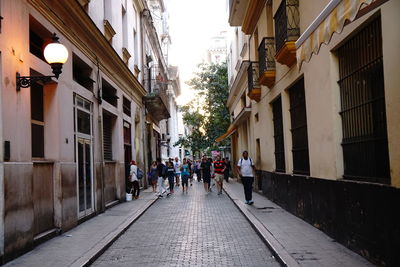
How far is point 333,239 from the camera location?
321 inches

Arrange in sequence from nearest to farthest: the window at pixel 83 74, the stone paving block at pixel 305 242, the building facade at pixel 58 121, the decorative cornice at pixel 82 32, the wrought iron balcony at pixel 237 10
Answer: the stone paving block at pixel 305 242
the building facade at pixel 58 121
the decorative cornice at pixel 82 32
the window at pixel 83 74
the wrought iron balcony at pixel 237 10

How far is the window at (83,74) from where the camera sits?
1258cm

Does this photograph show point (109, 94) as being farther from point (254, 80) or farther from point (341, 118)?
point (341, 118)

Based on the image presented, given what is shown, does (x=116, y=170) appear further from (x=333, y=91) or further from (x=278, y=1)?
(x=333, y=91)

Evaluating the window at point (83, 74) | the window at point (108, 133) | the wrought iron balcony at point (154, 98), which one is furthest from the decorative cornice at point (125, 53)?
the wrought iron balcony at point (154, 98)

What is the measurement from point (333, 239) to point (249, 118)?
1417 cm

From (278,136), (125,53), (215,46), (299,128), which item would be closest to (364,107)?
(299,128)

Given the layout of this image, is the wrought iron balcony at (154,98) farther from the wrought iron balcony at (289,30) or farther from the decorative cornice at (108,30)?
the wrought iron balcony at (289,30)

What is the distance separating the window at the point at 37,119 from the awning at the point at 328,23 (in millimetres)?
5547

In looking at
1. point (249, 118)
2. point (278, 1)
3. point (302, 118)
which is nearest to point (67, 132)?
point (302, 118)

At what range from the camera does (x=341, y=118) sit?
7.99m

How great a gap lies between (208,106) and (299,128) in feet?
84.2

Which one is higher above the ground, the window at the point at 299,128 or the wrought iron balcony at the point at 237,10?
the wrought iron balcony at the point at 237,10

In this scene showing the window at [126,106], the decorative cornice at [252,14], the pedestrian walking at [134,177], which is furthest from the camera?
the window at [126,106]
